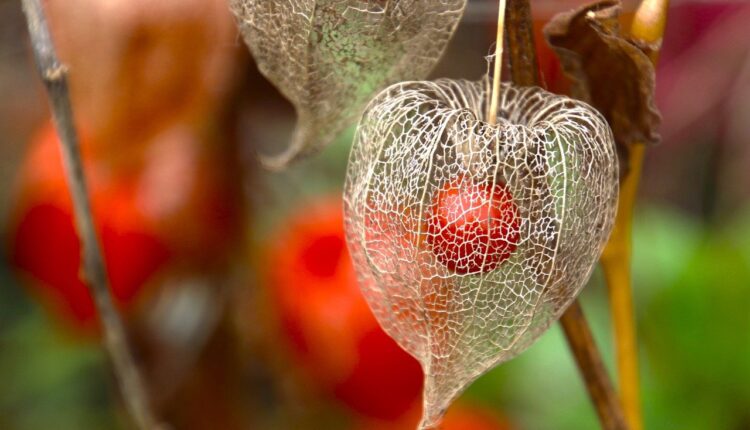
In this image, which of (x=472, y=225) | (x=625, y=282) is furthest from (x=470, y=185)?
(x=625, y=282)

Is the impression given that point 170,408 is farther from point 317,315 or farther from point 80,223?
point 80,223

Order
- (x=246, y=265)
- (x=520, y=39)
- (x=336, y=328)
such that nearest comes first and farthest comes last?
(x=520, y=39) < (x=336, y=328) < (x=246, y=265)

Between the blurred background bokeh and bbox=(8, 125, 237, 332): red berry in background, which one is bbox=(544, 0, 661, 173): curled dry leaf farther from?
bbox=(8, 125, 237, 332): red berry in background

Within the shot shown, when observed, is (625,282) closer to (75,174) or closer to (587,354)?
(587,354)

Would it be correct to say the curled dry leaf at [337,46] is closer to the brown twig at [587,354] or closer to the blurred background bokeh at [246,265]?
the brown twig at [587,354]

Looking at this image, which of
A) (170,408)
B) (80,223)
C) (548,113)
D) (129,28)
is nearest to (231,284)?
(170,408)

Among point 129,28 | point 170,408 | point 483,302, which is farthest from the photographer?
point 170,408

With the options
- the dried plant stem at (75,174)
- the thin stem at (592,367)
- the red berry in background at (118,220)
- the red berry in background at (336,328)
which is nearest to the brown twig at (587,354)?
the thin stem at (592,367)
